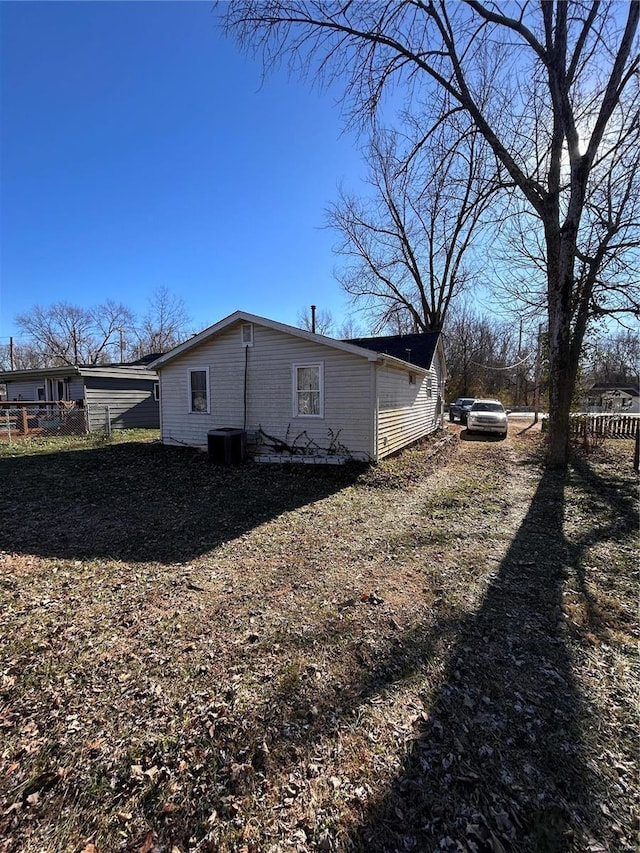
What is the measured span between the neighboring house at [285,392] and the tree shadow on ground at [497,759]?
614 cm

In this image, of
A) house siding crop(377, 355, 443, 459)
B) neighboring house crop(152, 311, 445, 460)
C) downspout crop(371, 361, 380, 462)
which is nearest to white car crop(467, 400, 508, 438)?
house siding crop(377, 355, 443, 459)

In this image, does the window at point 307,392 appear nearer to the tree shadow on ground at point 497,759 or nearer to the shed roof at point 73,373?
the tree shadow on ground at point 497,759

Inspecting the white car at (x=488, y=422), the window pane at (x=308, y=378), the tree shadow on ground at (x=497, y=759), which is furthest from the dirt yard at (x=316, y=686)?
the white car at (x=488, y=422)

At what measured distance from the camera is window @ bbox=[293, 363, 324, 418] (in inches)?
364

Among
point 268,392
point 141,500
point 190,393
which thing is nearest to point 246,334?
point 268,392

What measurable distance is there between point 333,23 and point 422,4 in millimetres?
2177

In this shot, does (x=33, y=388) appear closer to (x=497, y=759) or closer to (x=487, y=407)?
(x=487, y=407)

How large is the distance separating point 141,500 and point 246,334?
16.8 feet

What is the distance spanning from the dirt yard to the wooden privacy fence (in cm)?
794

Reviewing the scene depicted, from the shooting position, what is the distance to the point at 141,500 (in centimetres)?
658

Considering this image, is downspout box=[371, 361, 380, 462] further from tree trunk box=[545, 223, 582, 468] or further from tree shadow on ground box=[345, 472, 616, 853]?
tree shadow on ground box=[345, 472, 616, 853]

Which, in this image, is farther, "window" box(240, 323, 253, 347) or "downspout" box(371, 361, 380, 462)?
"window" box(240, 323, 253, 347)

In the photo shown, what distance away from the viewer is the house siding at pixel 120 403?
51.0 ft

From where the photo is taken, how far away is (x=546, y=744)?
204cm
